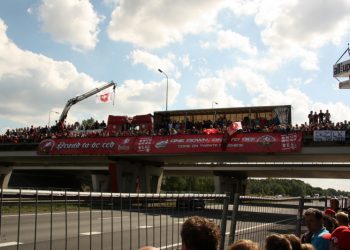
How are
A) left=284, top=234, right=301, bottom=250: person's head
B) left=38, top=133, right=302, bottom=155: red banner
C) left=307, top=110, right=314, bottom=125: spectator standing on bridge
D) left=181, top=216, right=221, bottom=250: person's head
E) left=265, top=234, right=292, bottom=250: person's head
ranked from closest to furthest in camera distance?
left=181, top=216, right=221, bottom=250: person's head < left=265, top=234, right=292, bottom=250: person's head < left=284, top=234, right=301, bottom=250: person's head < left=38, top=133, right=302, bottom=155: red banner < left=307, top=110, right=314, bottom=125: spectator standing on bridge

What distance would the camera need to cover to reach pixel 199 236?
3.33 meters

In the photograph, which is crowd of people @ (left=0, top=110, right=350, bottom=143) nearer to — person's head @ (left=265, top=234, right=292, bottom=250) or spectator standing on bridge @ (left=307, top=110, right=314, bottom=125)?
spectator standing on bridge @ (left=307, top=110, right=314, bottom=125)

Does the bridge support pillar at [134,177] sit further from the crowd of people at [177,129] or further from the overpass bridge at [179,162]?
the crowd of people at [177,129]

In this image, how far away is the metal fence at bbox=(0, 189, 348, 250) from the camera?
386 cm

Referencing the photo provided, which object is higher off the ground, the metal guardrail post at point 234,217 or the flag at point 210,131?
the flag at point 210,131

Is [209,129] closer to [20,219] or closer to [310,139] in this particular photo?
[310,139]

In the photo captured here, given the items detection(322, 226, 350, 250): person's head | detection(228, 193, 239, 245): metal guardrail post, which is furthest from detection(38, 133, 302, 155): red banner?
detection(322, 226, 350, 250): person's head

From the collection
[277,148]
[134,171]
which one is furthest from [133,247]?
[134,171]

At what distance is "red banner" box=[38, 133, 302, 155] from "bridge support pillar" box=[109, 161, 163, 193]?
3.21m

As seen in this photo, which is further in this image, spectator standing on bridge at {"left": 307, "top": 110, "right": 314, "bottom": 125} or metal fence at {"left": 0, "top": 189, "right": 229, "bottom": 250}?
spectator standing on bridge at {"left": 307, "top": 110, "right": 314, "bottom": 125}

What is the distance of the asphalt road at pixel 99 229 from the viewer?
3.92 m

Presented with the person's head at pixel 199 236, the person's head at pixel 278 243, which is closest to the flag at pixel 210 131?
the person's head at pixel 278 243

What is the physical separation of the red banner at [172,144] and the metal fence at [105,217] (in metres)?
28.6

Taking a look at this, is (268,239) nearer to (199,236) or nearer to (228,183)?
(199,236)
